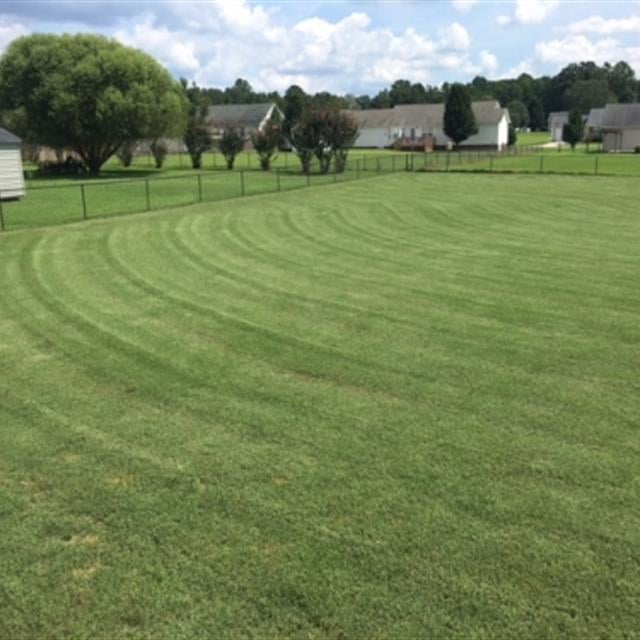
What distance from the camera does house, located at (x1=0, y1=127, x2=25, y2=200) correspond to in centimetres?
2552

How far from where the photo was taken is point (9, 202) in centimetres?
2523

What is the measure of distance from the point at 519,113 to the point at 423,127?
6158cm

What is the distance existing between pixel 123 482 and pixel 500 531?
2.52m

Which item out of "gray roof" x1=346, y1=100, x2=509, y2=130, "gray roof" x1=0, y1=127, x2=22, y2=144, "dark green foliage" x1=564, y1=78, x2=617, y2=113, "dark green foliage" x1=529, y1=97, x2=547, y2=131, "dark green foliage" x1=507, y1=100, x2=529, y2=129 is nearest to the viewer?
"gray roof" x1=0, y1=127, x2=22, y2=144

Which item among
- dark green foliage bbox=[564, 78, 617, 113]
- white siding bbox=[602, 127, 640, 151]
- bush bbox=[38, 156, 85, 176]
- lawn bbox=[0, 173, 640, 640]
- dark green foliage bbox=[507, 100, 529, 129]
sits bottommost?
lawn bbox=[0, 173, 640, 640]

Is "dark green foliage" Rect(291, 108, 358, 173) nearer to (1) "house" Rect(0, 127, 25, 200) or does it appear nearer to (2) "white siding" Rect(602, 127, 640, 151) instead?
(1) "house" Rect(0, 127, 25, 200)

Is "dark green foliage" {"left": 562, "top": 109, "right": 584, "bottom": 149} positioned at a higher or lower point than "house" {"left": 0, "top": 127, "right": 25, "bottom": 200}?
higher

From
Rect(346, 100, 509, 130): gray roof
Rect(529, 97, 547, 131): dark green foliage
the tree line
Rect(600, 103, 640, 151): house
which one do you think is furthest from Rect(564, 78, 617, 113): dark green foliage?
the tree line

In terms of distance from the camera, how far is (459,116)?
7131 centimetres

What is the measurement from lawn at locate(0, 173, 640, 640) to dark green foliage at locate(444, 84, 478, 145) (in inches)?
2504

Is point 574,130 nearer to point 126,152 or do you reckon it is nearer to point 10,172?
point 126,152

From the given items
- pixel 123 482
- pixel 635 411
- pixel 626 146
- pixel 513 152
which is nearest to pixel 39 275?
pixel 123 482

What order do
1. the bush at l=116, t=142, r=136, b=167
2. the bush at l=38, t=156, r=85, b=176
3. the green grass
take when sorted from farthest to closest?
1. the green grass
2. the bush at l=116, t=142, r=136, b=167
3. the bush at l=38, t=156, r=85, b=176

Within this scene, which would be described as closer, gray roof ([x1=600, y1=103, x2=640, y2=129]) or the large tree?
the large tree
